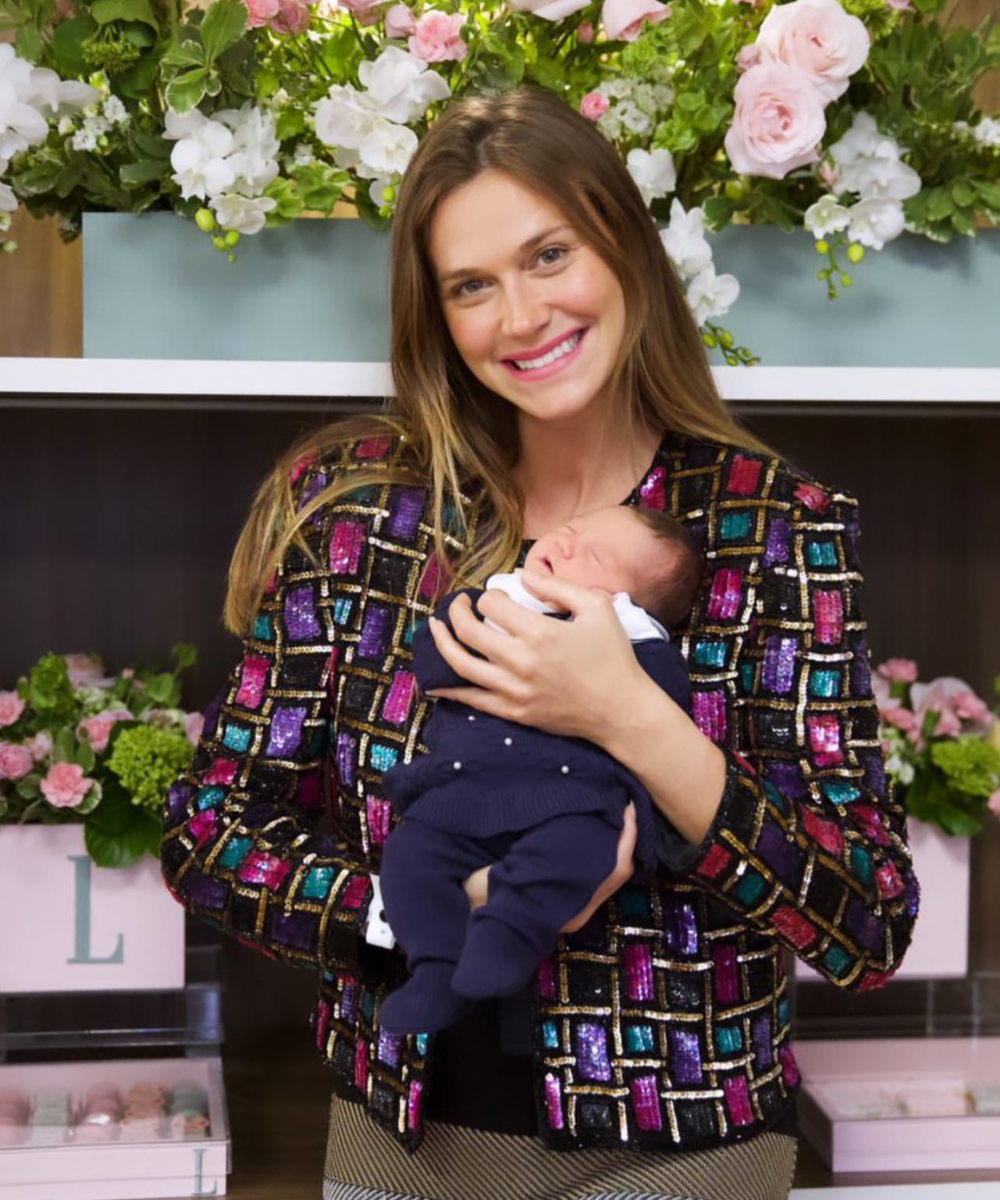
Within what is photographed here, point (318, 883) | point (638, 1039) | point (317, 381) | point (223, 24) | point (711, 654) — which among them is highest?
point (223, 24)

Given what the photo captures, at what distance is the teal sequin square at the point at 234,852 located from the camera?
4.62 ft

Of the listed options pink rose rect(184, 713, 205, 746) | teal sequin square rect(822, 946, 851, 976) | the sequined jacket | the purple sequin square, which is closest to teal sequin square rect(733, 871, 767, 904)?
the sequined jacket

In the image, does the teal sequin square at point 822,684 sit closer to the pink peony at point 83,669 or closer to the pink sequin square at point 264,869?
the pink sequin square at point 264,869

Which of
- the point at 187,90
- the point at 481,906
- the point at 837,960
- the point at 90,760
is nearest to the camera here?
the point at 481,906

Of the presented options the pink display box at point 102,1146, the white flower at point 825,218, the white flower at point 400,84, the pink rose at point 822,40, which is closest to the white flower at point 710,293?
the white flower at point 825,218

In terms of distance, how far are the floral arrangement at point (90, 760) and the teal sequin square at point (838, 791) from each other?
77cm

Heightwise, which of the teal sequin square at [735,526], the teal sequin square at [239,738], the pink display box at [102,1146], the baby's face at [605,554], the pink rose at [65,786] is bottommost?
the pink display box at [102,1146]

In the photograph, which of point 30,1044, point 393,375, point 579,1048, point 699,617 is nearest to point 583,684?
point 699,617

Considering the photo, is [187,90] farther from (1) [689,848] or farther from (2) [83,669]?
(1) [689,848]

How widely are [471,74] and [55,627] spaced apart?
3.04 feet

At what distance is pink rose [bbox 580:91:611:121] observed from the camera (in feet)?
5.41

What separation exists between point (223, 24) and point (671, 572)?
0.71 metres

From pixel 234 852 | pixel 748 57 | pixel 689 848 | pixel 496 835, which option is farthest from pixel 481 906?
pixel 748 57

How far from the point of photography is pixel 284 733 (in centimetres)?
146
